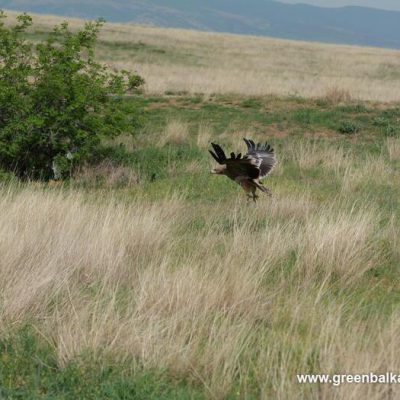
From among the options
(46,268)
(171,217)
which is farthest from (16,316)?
(171,217)

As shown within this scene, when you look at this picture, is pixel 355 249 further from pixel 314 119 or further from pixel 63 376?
pixel 314 119

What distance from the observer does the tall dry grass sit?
10.2 feet

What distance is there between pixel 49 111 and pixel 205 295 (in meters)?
6.24

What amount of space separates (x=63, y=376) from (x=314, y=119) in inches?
492

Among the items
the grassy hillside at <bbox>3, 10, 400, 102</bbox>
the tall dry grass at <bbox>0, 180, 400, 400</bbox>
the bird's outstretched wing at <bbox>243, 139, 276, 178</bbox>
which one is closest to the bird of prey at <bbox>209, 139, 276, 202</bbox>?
the bird's outstretched wing at <bbox>243, 139, 276, 178</bbox>

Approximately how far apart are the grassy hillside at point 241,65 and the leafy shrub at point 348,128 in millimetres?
4334

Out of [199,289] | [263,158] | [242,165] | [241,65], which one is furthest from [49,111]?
[241,65]

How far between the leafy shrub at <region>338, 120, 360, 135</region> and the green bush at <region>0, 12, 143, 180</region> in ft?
19.8

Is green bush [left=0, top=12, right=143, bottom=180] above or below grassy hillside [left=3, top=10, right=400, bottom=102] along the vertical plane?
below

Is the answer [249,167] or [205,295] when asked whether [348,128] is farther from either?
[205,295]

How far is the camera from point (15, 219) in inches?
215

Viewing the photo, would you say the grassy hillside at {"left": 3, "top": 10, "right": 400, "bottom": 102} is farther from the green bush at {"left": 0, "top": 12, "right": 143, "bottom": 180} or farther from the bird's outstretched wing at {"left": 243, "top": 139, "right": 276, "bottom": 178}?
the bird's outstretched wing at {"left": 243, "top": 139, "right": 276, "bottom": 178}

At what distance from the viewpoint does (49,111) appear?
362 inches

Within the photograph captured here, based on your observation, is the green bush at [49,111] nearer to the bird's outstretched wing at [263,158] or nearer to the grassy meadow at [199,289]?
the grassy meadow at [199,289]
